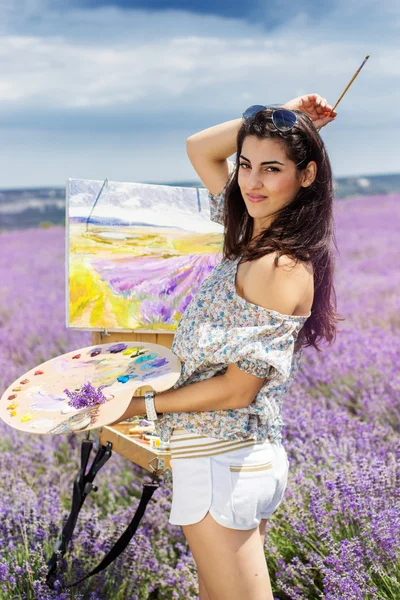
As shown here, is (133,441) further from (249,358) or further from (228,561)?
(249,358)

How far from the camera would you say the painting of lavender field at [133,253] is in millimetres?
2406

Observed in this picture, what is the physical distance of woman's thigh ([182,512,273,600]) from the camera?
A: 1.49 m

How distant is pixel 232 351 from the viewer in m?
1.45

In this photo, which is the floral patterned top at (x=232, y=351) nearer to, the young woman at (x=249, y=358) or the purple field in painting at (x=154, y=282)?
the young woman at (x=249, y=358)

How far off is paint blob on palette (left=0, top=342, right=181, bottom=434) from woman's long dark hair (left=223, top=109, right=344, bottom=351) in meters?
0.33

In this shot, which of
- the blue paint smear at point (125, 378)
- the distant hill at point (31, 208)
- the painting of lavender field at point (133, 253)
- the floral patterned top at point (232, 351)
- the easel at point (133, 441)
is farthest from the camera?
the distant hill at point (31, 208)

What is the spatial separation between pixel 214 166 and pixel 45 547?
1.48 meters

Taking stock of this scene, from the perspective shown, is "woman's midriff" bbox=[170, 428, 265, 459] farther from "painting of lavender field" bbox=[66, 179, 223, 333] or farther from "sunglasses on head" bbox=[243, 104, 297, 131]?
"painting of lavender field" bbox=[66, 179, 223, 333]

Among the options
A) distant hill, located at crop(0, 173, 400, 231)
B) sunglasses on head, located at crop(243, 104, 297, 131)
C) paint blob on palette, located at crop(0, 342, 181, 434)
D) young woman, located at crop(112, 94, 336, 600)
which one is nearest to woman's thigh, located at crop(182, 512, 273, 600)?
young woman, located at crop(112, 94, 336, 600)

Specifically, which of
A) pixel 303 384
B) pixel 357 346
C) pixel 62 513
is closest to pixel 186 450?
pixel 62 513

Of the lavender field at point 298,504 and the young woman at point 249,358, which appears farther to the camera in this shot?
the lavender field at point 298,504

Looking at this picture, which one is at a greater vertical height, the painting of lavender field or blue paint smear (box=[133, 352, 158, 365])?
the painting of lavender field

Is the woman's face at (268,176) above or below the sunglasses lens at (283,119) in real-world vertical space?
below

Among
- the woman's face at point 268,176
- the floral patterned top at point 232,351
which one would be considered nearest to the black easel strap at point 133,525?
the floral patterned top at point 232,351
